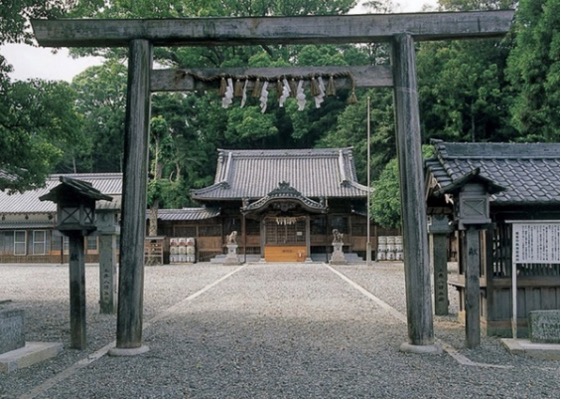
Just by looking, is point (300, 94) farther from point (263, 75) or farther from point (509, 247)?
point (509, 247)

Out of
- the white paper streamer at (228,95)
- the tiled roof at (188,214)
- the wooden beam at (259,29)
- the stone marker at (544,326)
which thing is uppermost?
the wooden beam at (259,29)

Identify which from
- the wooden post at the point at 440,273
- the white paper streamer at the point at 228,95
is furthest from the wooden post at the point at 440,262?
the white paper streamer at the point at 228,95

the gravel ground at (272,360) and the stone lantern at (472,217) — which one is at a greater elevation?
the stone lantern at (472,217)

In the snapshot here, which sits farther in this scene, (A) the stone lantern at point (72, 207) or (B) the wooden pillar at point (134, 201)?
(A) the stone lantern at point (72, 207)

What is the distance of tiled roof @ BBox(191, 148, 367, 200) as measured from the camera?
31.5 metres

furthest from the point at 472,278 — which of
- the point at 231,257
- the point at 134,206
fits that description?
the point at 231,257

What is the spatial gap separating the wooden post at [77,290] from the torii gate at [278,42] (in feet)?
2.63

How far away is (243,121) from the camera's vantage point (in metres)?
44.9

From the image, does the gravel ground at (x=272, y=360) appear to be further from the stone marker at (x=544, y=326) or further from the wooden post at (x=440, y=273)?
the stone marker at (x=544, y=326)

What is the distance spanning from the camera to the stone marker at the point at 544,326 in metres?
7.16

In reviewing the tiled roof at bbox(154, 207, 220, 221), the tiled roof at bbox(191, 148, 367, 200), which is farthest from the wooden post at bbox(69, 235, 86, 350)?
the tiled roof at bbox(154, 207, 220, 221)

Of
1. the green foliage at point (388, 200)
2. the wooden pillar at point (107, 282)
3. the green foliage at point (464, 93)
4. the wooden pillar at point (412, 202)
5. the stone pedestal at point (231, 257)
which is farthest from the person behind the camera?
the green foliage at point (464, 93)

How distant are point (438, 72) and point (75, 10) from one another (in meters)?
29.8

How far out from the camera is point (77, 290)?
7.40 m
